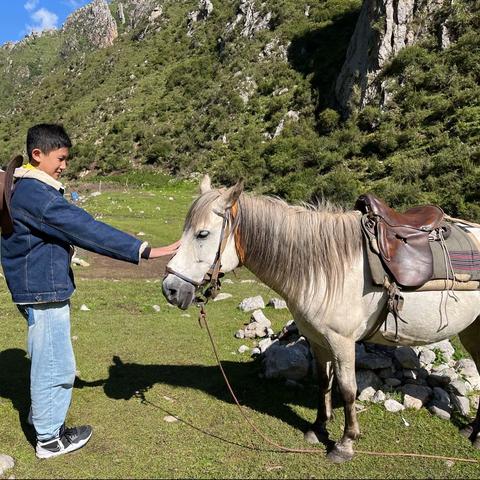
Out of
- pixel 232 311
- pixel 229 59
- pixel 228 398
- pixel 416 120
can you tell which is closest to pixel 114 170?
pixel 229 59

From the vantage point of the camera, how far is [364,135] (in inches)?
930

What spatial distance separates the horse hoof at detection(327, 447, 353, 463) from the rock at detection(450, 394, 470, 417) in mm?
1522

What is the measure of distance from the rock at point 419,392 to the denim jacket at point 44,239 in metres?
3.24

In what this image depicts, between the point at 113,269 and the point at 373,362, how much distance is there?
820 cm

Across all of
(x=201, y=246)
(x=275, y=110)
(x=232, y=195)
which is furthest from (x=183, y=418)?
(x=275, y=110)

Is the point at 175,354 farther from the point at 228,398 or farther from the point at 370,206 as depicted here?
the point at 370,206

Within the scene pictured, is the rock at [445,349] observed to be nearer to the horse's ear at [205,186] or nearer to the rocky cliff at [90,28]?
the horse's ear at [205,186]

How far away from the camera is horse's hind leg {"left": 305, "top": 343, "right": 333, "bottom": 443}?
3922mm

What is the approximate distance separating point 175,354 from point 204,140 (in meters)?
29.9

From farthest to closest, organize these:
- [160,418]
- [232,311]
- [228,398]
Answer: [232,311], [228,398], [160,418]

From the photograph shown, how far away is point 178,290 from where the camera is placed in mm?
3219

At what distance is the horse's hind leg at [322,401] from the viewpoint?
3.92 metres

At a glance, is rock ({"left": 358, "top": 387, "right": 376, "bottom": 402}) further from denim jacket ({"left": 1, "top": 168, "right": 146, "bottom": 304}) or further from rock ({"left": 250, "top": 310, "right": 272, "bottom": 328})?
denim jacket ({"left": 1, "top": 168, "right": 146, "bottom": 304})

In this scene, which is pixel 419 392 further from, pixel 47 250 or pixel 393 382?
pixel 47 250
